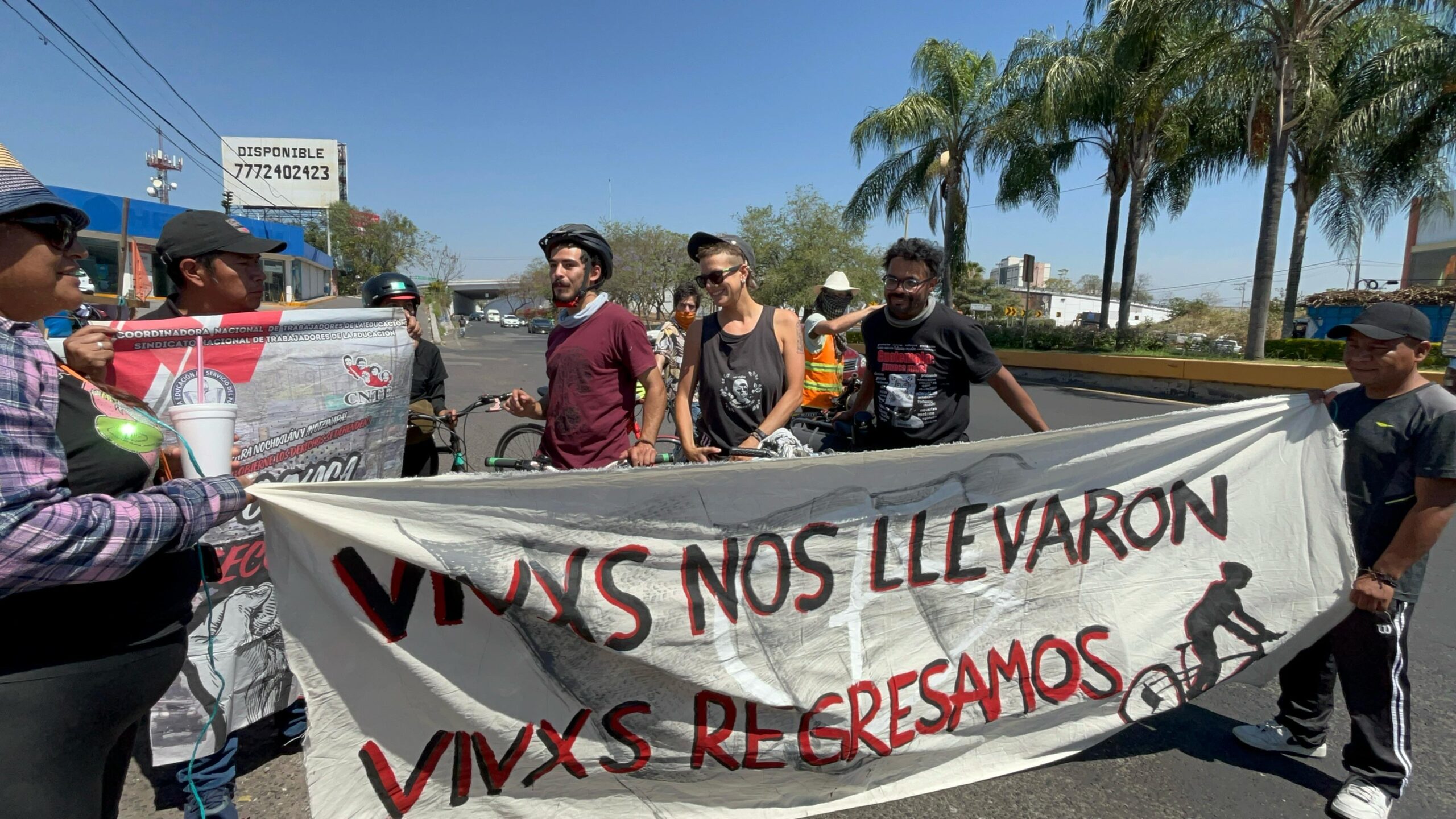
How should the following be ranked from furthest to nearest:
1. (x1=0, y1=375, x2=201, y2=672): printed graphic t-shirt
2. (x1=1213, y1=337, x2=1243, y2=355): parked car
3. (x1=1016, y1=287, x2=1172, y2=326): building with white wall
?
(x1=1016, y1=287, x2=1172, y2=326): building with white wall, (x1=1213, y1=337, x2=1243, y2=355): parked car, (x1=0, y1=375, x2=201, y2=672): printed graphic t-shirt

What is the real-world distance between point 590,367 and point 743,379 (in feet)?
2.25

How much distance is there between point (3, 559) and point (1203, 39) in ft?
60.8

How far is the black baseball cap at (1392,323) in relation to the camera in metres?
2.45

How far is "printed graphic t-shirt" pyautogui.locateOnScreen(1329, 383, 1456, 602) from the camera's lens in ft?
7.82

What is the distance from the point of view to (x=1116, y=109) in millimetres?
19641

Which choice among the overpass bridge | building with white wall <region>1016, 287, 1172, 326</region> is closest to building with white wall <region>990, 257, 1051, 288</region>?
building with white wall <region>1016, 287, 1172, 326</region>

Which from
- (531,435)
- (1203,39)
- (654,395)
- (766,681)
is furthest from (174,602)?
(1203,39)

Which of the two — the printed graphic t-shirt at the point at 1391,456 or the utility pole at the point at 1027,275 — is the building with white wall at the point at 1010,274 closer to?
the utility pole at the point at 1027,275

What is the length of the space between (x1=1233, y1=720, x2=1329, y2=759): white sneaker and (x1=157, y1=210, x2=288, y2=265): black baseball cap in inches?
149

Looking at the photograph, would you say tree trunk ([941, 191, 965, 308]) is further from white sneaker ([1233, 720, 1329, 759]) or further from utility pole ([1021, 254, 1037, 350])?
white sneaker ([1233, 720, 1329, 759])

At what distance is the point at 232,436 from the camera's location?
67.7 inches

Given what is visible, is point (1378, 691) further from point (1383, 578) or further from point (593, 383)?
point (593, 383)

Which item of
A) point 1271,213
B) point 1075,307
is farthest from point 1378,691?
point 1075,307

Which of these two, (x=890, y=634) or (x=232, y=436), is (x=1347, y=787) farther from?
(x=232, y=436)
